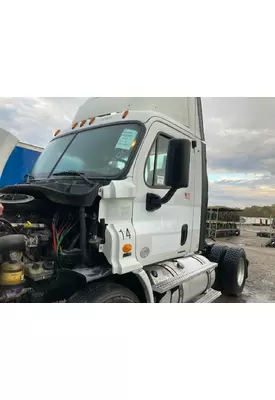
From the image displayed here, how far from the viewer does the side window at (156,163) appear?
2598 millimetres

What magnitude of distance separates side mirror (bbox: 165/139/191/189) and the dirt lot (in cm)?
209

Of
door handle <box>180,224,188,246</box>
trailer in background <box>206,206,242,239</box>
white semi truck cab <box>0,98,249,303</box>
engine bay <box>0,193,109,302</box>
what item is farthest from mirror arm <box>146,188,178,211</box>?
trailer in background <box>206,206,242,239</box>

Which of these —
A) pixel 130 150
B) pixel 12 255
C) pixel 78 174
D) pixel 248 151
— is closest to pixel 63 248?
pixel 12 255

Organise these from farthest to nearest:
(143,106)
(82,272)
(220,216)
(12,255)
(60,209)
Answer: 1. (220,216)
2. (143,106)
3. (60,209)
4. (82,272)
5. (12,255)

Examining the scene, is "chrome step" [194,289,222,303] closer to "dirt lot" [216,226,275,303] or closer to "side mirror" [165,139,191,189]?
"dirt lot" [216,226,275,303]

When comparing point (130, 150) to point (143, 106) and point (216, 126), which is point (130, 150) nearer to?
point (143, 106)

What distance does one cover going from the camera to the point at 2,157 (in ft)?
6.75

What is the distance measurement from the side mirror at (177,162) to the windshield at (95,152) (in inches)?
16.5

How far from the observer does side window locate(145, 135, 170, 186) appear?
2.60 meters

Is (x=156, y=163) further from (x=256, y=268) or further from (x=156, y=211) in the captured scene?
(x=256, y=268)

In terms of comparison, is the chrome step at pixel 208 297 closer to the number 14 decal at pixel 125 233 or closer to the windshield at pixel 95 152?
the number 14 decal at pixel 125 233

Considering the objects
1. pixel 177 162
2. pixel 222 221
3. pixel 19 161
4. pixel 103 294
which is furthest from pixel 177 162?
pixel 19 161

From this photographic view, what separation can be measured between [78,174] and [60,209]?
36 cm

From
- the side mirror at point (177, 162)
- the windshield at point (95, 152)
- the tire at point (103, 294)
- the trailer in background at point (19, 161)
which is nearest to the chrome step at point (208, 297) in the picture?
the tire at point (103, 294)
